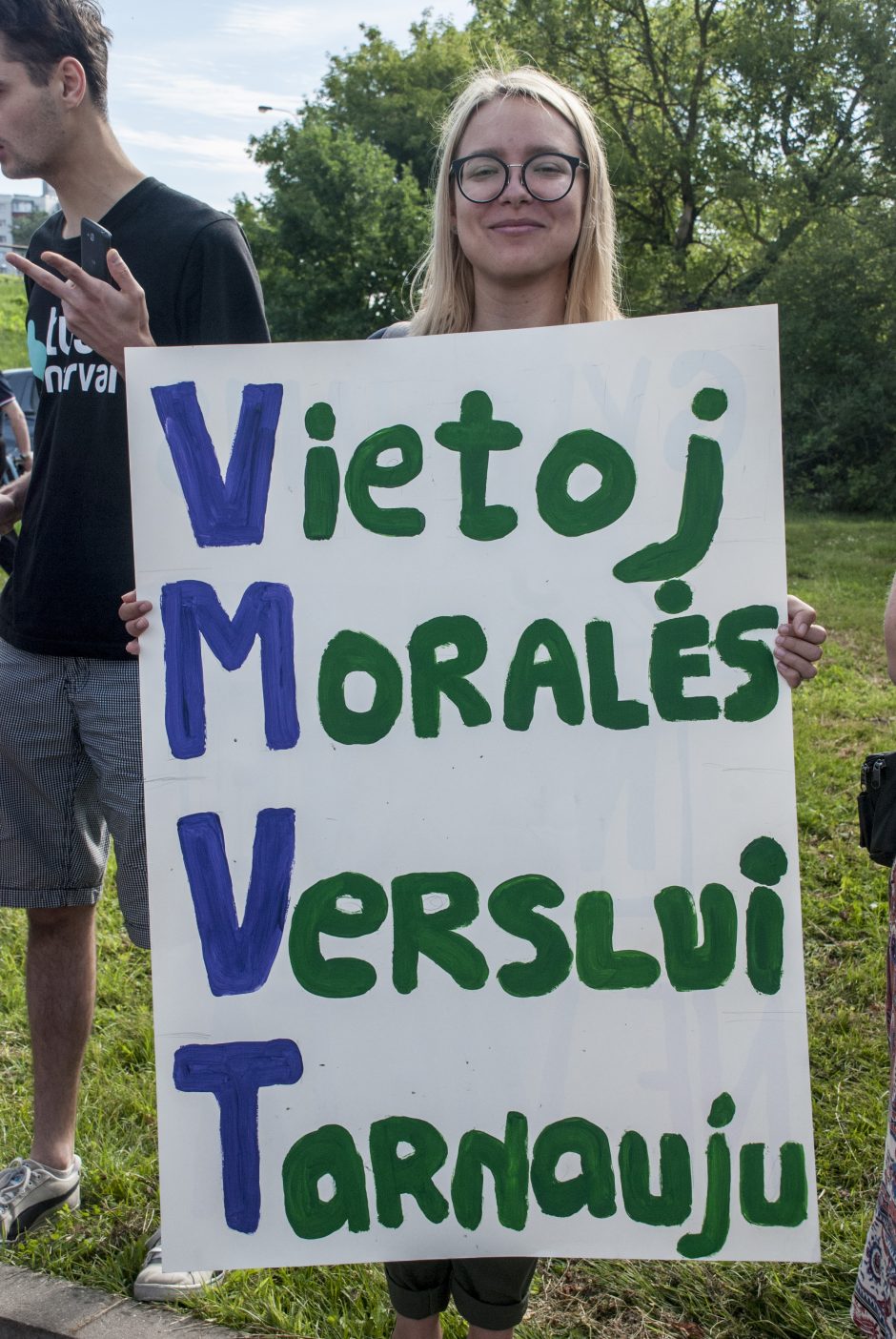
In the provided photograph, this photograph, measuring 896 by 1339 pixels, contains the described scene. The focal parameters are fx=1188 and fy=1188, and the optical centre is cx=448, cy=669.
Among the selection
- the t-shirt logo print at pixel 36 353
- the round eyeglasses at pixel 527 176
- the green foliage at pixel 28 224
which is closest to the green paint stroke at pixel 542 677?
the round eyeglasses at pixel 527 176

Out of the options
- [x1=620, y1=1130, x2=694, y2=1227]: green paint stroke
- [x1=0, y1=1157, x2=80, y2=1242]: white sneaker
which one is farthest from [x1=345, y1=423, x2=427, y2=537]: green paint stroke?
[x1=0, y1=1157, x2=80, y2=1242]: white sneaker

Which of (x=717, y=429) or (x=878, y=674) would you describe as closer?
(x=717, y=429)

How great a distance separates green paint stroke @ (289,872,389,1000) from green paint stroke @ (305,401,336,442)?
558 millimetres

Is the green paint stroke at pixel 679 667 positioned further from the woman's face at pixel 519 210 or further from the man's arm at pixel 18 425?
the man's arm at pixel 18 425

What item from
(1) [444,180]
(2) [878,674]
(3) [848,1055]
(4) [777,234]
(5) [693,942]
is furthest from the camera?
(4) [777,234]

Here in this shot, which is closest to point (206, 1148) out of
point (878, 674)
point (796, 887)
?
point (796, 887)

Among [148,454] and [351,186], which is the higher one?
[351,186]

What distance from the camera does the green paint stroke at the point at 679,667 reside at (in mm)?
1461

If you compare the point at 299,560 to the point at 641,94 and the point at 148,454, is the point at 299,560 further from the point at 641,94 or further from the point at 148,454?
the point at 641,94

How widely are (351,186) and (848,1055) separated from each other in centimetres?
2412

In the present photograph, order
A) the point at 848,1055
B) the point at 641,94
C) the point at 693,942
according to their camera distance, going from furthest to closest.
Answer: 1. the point at 641,94
2. the point at 848,1055
3. the point at 693,942

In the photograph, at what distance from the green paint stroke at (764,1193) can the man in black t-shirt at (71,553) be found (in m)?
0.96

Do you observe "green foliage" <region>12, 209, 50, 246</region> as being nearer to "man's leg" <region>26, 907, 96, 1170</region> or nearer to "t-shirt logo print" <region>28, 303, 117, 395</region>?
"t-shirt logo print" <region>28, 303, 117, 395</region>

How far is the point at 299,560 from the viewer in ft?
4.96
